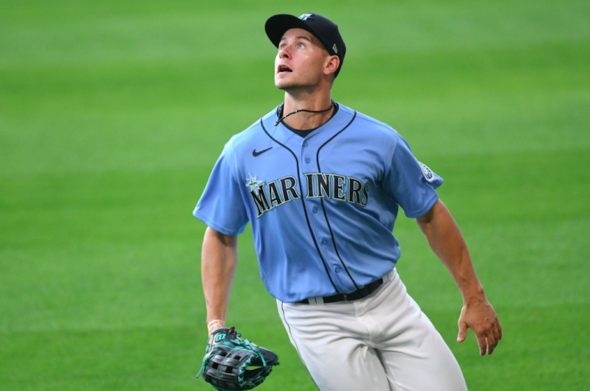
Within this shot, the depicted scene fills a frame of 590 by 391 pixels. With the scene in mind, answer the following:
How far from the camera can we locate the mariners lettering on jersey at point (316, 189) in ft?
9.54

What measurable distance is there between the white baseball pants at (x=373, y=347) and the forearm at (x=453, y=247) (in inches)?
10.1

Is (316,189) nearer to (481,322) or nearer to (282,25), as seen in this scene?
(282,25)

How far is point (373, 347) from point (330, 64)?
130 cm

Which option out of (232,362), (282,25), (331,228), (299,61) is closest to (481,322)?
(331,228)

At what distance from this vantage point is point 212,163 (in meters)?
9.09

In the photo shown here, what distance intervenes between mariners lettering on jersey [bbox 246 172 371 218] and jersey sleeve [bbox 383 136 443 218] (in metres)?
0.13

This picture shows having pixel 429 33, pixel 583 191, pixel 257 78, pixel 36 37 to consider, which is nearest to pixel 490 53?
pixel 429 33

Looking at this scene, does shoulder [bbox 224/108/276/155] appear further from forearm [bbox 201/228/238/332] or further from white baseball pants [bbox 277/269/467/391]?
white baseball pants [bbox 277/269/467/391]

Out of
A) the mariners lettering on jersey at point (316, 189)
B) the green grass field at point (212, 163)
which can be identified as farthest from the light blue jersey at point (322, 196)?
the green grass field at point (212, 163)

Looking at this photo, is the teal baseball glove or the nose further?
the nose

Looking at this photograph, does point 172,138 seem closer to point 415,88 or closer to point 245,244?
point 245,244

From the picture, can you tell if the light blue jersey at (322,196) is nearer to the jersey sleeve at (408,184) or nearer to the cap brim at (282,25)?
the jersey sleeve at (408,184)

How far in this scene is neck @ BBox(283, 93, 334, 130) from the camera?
120 inches

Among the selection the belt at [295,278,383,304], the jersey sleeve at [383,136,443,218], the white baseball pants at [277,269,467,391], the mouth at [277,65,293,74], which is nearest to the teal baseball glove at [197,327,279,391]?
the white baseball pants at [277,269,467,391]
